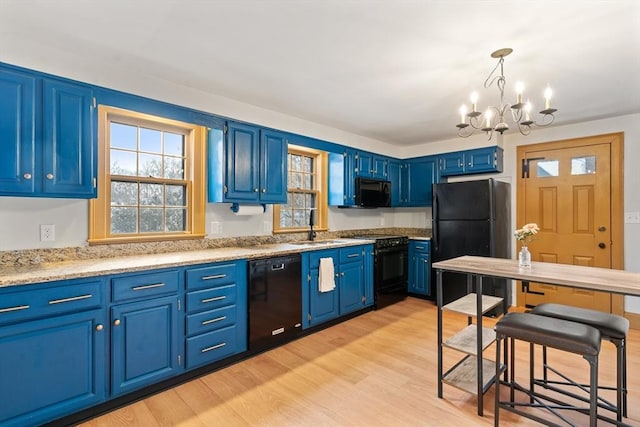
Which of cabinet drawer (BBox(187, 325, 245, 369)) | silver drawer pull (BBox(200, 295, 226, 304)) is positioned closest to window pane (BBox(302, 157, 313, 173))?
silver drawer pull (BBox(200, 295, 226, 304))

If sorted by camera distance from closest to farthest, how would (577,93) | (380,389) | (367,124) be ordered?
1. (380,389)
2. (577,93)
3. (367,124)

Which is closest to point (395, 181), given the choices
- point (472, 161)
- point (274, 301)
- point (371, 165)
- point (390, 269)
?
point (371, 165)

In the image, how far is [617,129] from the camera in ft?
12.0

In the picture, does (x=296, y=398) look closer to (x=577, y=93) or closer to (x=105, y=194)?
(x=105, y=194)

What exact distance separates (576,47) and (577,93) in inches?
41.8

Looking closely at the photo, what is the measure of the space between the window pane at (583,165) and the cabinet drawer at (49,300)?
16.5 feet

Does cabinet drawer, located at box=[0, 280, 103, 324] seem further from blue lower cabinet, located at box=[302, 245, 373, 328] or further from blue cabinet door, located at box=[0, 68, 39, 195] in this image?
blue lower cabinet, located at box=[302, 245, 373, 328]

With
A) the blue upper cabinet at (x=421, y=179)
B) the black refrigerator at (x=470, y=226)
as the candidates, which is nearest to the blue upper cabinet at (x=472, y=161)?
the blue upper cabinet at (x=421, y=179)

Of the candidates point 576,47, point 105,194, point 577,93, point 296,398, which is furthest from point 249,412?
point 577,93

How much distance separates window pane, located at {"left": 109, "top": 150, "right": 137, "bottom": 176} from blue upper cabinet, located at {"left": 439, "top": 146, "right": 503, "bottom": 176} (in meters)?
4.02

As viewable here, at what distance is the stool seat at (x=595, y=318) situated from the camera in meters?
1.75

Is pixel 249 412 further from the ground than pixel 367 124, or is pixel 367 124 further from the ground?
pixel 367 124

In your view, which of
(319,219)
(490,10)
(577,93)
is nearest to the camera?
(490,10)

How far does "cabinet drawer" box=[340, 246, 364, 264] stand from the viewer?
366cm
